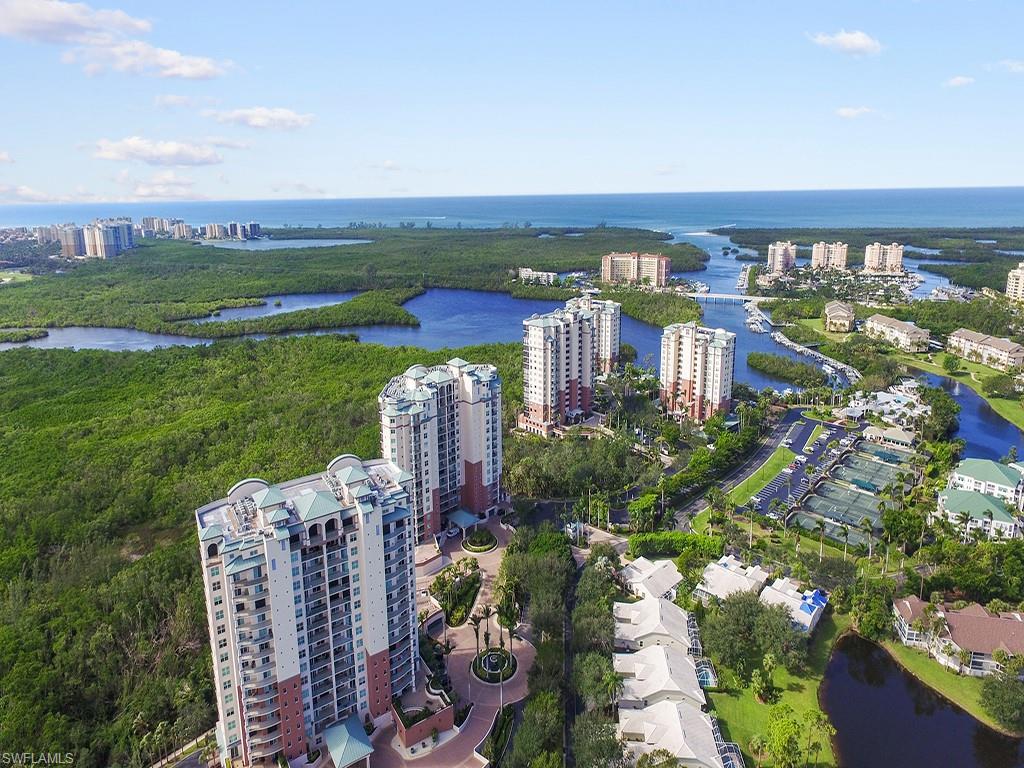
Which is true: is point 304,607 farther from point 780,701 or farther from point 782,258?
point 782,258

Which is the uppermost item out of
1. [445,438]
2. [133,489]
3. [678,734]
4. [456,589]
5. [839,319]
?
[839,319]

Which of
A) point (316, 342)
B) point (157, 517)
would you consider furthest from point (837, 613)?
point (316, 342)

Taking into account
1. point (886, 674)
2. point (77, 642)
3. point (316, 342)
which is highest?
point (316, 342)

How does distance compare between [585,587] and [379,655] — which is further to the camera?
[585,587]

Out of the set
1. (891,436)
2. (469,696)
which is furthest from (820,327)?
(469,696)

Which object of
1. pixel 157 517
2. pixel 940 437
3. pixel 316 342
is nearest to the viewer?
pixel 157 517

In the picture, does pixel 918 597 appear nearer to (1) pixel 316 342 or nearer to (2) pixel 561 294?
(1) pixel 316 342
